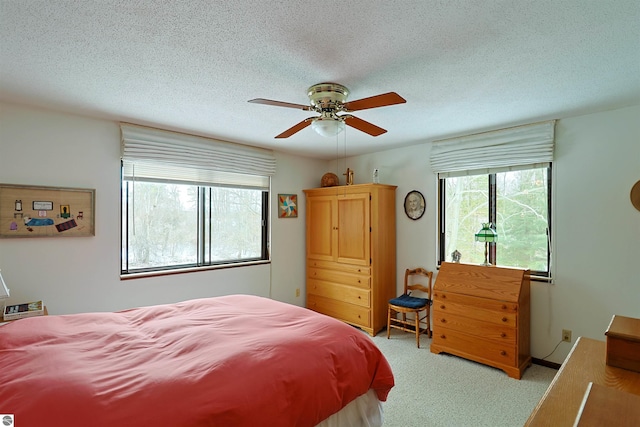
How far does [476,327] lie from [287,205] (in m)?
2.72

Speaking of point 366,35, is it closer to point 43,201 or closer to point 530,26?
point 530,26

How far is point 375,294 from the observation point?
390 centimetres

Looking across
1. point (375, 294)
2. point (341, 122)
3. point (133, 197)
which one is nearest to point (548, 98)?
point (341, 122)

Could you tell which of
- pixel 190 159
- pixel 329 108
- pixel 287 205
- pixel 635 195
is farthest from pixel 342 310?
pixel 635 195

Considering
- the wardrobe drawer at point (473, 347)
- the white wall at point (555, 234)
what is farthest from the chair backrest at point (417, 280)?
the white wall at point (555, 234)

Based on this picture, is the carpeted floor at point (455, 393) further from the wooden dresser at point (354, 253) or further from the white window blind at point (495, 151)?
the white window blind at point (495, 151)

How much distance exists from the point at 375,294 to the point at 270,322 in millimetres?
2063

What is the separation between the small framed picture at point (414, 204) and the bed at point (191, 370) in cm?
229

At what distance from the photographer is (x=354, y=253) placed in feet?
13.4

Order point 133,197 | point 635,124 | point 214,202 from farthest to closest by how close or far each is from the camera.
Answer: point 214,202, point 133,197, point 635,124

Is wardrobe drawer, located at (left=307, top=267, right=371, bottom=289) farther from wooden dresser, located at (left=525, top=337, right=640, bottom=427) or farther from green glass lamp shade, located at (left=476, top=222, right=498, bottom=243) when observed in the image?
wooden dresser, located at (left=525, top=337, right=640, bottom=427)

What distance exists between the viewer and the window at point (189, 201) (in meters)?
3.24

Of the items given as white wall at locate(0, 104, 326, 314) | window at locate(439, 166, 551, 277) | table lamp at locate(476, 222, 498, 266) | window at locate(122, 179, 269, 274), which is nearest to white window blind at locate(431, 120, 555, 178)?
window at locate(439, 166, 551, 277)

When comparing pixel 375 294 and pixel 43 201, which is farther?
pixel 375 294
